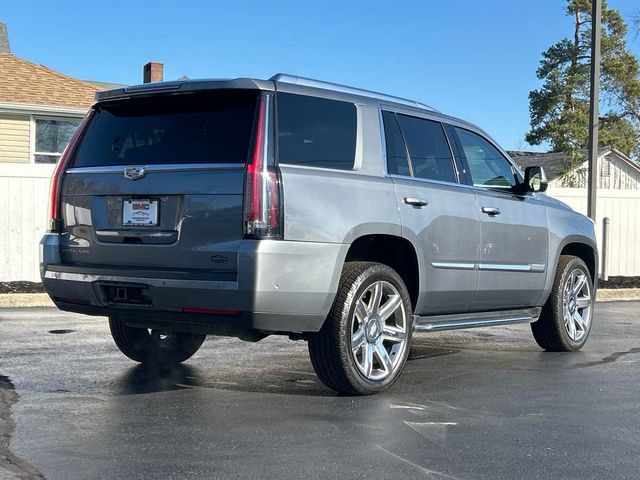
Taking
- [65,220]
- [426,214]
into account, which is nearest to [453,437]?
[426,214]

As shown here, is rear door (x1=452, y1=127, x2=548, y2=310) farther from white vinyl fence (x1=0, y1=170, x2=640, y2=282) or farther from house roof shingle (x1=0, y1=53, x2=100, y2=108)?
house roof shingle (x1=0, y1=53, x2=100, y2=108)

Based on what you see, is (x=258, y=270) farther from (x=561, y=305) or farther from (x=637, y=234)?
(x=637, y=234)

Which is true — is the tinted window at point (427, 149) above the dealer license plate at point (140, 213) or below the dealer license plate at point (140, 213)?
above

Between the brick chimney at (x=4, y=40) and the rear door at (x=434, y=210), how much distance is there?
19046mm

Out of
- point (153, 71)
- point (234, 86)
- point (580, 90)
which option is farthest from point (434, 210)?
point (580, 90)

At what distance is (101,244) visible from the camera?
5.32 metres

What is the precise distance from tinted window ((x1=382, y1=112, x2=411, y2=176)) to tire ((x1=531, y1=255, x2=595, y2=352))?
2.36 metres

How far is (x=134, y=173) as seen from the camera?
521 centimetres

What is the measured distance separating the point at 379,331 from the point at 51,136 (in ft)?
53.8

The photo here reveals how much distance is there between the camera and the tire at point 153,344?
20.9 feet

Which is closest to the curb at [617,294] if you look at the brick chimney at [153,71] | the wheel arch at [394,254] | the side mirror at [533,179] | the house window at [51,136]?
the side mirror at [533,179]

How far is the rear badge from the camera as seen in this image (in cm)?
518

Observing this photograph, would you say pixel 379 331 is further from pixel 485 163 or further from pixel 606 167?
pixel 606 167

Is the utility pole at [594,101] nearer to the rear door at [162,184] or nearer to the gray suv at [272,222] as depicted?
the gray suv at [272,222]
